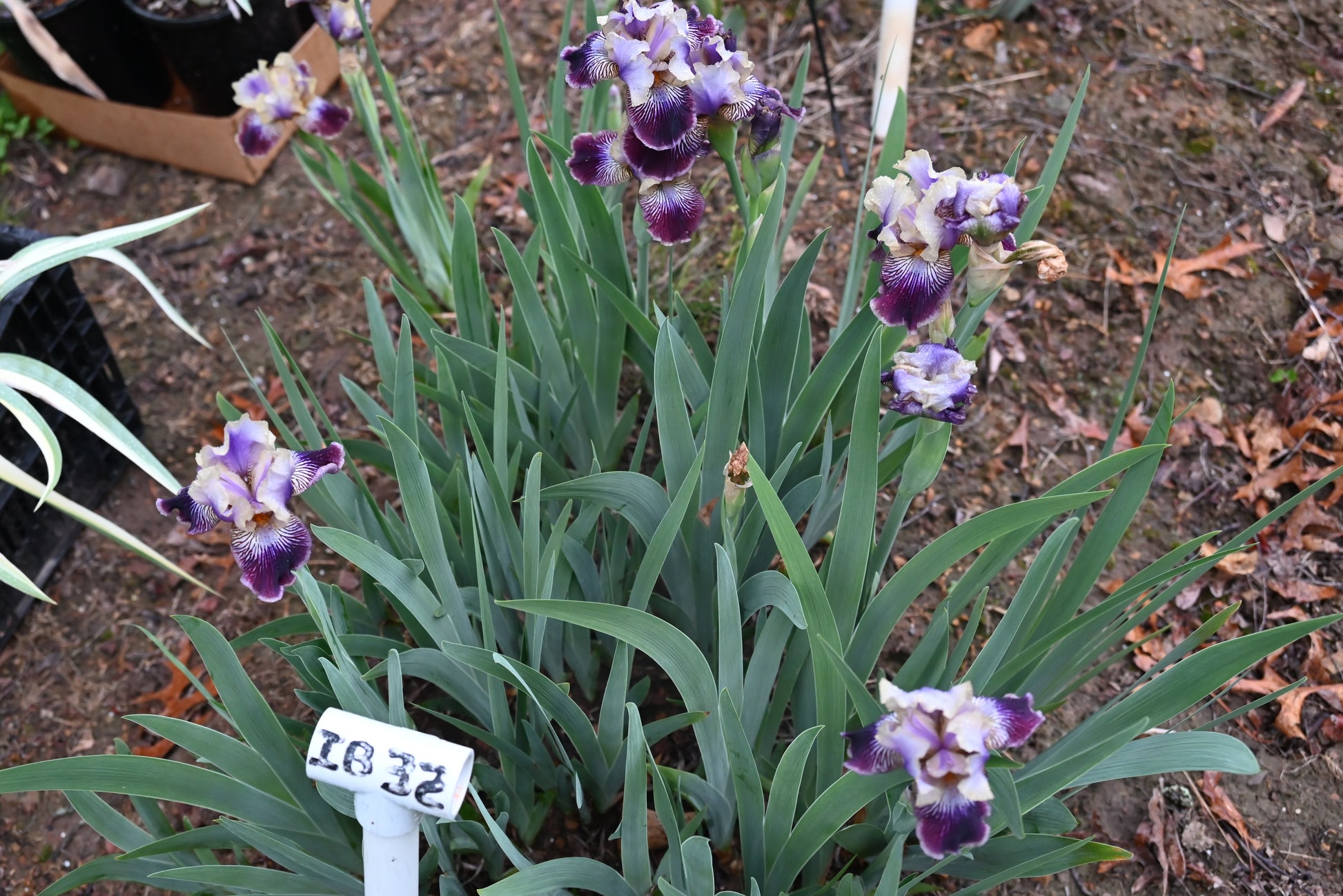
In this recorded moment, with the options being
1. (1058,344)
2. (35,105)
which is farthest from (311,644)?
(35,105)

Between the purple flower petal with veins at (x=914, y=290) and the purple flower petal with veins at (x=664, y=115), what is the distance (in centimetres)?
33

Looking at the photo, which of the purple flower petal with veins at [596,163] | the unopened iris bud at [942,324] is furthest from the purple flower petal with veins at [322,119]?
the unopened iris bud at [942,324]

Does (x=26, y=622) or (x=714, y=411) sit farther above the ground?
(x=714, y=411)

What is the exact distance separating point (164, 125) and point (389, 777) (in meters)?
2.43

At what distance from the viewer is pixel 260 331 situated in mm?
2398

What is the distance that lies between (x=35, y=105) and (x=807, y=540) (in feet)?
8.68

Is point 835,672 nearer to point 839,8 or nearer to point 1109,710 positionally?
point 1109,710

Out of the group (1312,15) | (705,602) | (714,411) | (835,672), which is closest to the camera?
(835,672)

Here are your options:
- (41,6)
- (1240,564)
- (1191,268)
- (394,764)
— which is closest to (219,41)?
(41,6)

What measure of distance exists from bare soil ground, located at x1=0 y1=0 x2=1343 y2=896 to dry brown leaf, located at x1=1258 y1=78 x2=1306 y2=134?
0.05ft

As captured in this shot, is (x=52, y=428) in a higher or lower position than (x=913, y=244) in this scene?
lower

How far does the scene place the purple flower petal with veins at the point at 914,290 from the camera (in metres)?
1.10

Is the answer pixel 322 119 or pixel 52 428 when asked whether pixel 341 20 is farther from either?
pixel 52 428

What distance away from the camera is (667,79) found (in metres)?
1.22
